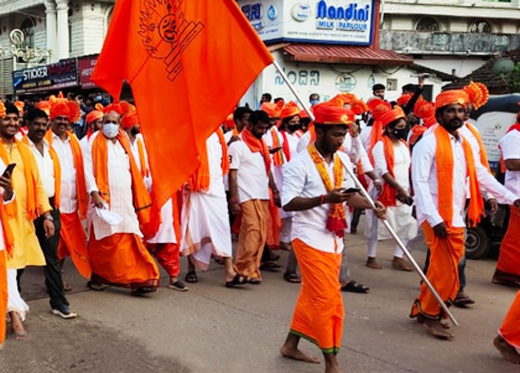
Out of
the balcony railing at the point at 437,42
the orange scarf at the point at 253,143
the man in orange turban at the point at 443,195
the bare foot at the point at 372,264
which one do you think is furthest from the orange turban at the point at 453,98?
the balcony railing at the point at 437,42

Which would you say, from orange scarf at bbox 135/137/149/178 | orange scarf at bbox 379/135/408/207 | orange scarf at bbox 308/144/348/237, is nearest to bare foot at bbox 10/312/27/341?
orange scarf at bbox 135/137/149/178

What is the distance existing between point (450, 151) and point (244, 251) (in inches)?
98.8

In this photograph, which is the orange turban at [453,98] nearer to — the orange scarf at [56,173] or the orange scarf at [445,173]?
the orange scarf at [445,173]

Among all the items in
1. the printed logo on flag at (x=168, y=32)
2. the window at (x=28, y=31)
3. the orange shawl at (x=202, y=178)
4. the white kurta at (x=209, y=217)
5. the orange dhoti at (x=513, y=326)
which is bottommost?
the orange dhoti at (x=513, y=326)

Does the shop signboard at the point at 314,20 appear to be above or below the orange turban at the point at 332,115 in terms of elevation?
above

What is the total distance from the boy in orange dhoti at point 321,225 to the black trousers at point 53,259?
7.04ft

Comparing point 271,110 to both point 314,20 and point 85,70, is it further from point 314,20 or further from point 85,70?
point 85,70

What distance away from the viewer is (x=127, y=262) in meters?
6.17

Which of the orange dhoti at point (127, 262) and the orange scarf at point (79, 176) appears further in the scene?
the orange scarf at point (79, 176)

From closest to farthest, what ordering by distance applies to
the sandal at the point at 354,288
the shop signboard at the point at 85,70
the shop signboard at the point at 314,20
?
1. the sandal at the point at 354,288
2. the shop signboard at the point at 314,20
3. the shop signboard at the point at 85,70

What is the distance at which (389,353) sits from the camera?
4.75m

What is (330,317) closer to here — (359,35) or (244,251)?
(244,251)

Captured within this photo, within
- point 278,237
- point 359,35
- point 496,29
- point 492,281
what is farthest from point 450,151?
point 496,29

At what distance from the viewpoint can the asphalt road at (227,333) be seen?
4523 millimetres
